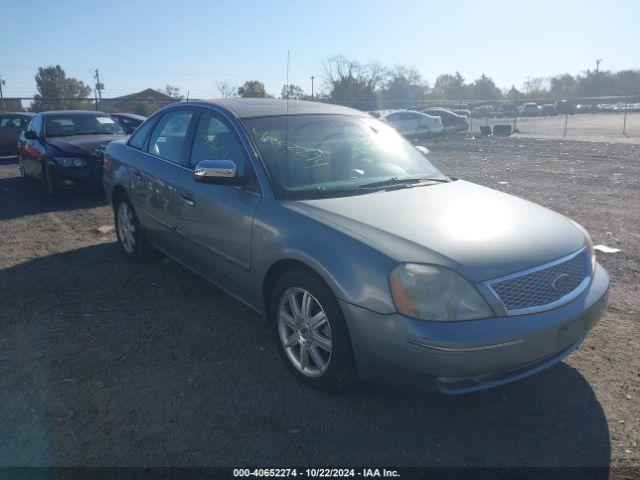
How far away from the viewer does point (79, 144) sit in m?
8.97

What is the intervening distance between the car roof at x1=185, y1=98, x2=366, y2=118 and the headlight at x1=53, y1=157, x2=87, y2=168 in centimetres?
493

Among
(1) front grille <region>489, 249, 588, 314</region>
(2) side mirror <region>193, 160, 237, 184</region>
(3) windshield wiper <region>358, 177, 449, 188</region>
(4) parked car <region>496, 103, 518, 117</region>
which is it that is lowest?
(1) front grille <region>489, 249, 588, 314</region>

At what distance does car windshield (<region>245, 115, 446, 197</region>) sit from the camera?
3.71m

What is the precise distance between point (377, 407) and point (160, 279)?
2.87 m

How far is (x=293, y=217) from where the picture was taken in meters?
3.29

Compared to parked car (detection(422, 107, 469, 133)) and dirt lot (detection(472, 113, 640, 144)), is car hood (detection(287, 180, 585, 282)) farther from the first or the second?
parked car (detection(422, 107, 469, 133))

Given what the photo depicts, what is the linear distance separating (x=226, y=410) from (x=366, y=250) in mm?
1207

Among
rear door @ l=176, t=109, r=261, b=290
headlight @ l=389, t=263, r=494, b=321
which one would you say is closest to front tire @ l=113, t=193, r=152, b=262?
rear door @ l=176, t=109, r=261, b=290

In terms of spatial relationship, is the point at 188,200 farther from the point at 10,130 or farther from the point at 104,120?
the point at 10,130

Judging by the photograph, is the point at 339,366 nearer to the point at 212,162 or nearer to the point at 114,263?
the point at 212,162

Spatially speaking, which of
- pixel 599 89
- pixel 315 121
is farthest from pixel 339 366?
pixel 599 89

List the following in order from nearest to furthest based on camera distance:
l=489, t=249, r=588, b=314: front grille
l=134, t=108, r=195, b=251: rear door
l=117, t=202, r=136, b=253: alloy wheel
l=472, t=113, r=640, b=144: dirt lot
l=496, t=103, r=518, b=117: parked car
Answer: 1. l=489, t=249, r=588, b=314: front grille
2. l=134, t=108, r=195, b=251: rear door
3. l=117, t=202, r=136, b=253: alloy wheel
4. l=472, t=113, r=640, b=144: dirt lot
5. l=496, t=103, r=518, b=117: parked car

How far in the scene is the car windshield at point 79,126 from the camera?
9.65 metres

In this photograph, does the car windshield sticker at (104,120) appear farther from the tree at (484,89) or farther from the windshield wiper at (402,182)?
the tree at (484,89)
